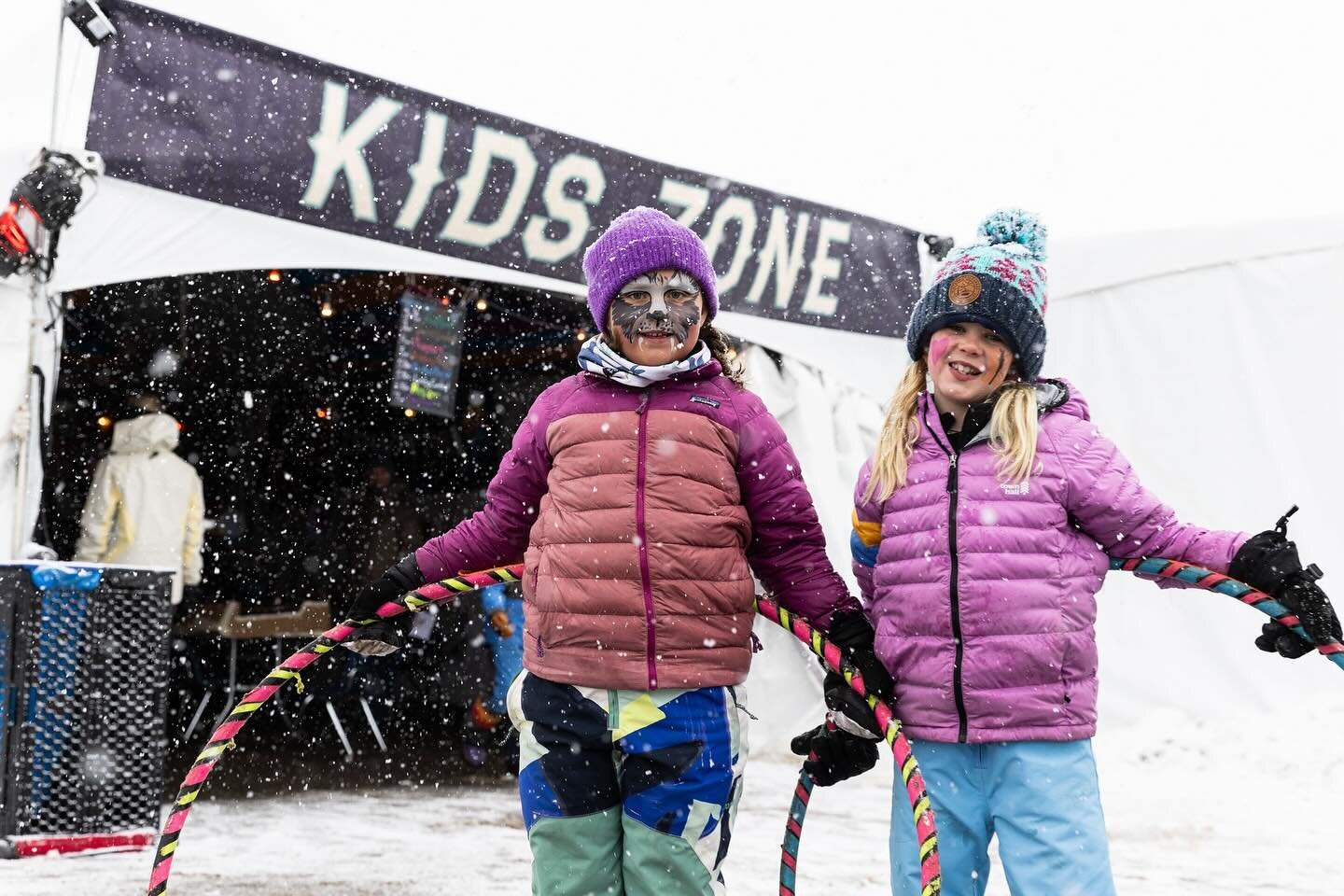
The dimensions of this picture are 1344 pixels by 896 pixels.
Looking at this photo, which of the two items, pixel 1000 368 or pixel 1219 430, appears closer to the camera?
pixel 1000 368

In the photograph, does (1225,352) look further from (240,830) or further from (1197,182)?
(1197,182)

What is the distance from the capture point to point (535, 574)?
8.87 feet

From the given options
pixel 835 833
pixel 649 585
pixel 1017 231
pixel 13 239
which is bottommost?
pixel 835 833

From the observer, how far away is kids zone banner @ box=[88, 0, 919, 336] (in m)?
5.24

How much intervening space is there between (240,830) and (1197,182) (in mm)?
30458

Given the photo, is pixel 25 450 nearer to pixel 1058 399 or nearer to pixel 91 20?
pixel 91 20

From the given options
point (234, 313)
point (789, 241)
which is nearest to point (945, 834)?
point (789, 241)

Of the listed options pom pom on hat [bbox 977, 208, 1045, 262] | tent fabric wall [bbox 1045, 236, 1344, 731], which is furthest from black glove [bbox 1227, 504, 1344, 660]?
tent fabric wall [bbox 1045, 236, 1344, 731]

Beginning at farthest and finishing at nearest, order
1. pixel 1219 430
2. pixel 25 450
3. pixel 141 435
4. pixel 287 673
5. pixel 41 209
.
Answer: pixel 1219 430
pixel 141 435
pixel 25 450
pixel 41 209
pixel 287 673

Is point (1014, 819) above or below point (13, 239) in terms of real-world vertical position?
below

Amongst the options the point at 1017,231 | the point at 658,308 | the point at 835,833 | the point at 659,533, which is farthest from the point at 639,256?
the point at 835,833

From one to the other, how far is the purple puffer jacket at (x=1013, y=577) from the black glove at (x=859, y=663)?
56 millimetres

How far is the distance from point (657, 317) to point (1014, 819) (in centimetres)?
121

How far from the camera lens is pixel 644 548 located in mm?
2570
